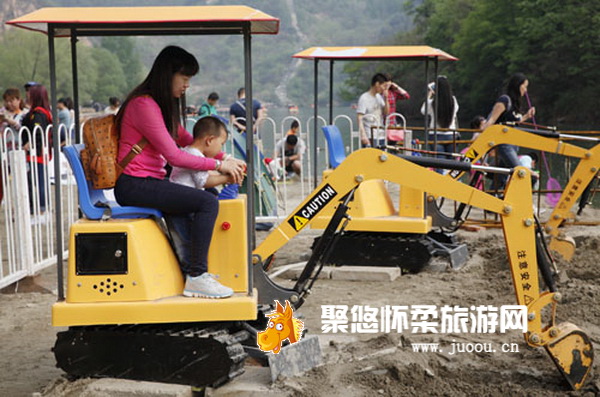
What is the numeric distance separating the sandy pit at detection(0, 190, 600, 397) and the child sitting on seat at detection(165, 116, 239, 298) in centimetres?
71

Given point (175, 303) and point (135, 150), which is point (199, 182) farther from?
point (175, 303)

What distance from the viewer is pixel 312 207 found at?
6.23m

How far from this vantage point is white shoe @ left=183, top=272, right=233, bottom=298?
5312 mm

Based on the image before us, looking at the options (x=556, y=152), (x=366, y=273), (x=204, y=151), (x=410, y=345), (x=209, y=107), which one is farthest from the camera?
(x=209, y=107)

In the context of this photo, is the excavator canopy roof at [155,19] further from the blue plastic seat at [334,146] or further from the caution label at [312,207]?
the blue plastic seat at [334,146]

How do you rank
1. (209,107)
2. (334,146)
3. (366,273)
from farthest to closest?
(209,107), (334,146), (366,273)

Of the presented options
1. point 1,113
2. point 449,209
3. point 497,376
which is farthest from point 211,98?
point 497,376

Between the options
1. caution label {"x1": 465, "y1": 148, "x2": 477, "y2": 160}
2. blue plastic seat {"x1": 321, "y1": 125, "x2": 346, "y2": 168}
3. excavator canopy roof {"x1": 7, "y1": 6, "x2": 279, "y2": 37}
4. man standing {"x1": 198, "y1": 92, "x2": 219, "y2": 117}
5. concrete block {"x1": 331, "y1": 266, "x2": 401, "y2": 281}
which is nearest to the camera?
excavator canopy roof {"x1": 7, "y1": 6, "x2": 279, "y2": 37}

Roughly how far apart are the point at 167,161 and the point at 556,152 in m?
5.62

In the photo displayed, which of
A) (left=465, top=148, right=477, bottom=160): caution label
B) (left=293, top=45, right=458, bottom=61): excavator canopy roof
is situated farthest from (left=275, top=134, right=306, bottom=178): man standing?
(left=465, top=148, right=477, bottom=160): caution label

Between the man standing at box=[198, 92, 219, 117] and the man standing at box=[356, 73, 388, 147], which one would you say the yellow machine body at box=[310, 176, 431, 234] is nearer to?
the man standing at box=[356, 73, 388, 147]

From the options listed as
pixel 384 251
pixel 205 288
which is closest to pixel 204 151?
pixel 205 288

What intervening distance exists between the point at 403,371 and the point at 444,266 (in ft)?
12.7

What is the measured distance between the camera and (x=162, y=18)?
5008 millimetres
